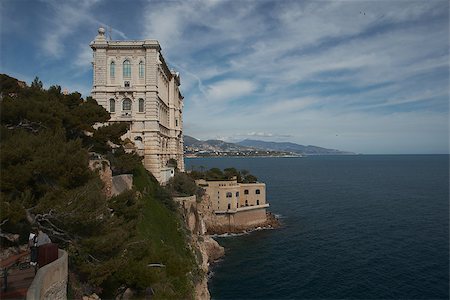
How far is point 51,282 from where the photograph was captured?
9703mm

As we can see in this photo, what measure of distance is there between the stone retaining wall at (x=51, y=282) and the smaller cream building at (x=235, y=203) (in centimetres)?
4767

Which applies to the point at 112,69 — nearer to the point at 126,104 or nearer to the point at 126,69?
the point at 126,69

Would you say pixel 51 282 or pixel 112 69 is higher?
pixel 112 69

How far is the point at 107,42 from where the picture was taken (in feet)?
123

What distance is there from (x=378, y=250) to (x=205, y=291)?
25.7 metres

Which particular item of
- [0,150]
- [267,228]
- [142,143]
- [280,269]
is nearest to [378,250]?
[280,269]

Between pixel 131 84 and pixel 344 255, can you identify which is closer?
pixel 131 84

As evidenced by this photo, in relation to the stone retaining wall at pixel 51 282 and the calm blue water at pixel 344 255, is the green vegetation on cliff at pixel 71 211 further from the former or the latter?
the calm blue water at pixel 344 255

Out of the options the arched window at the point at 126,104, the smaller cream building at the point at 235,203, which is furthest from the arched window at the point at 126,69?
the smaller cream building at the point at 235,203

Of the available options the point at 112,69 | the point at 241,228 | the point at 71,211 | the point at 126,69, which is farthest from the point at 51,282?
the point at 241,228

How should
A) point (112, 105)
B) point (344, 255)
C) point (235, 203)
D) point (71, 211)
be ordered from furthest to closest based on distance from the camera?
point (235, 203) < point (344, 255) < point (112, 105) < point (71, 211)

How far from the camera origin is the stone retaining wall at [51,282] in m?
8.54

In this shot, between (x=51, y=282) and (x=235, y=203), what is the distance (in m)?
50.6

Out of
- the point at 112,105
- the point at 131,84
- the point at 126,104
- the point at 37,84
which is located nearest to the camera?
the point at 37,84
